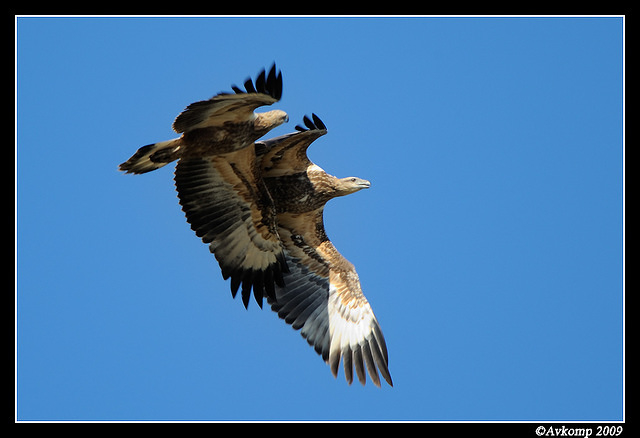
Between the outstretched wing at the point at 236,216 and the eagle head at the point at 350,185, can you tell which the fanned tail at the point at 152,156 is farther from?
the eagle head at the point at 350,185

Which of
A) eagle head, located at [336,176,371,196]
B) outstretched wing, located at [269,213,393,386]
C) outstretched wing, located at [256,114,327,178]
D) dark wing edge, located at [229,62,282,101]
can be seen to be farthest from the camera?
outstretched wing, located at [269,213,393,386]

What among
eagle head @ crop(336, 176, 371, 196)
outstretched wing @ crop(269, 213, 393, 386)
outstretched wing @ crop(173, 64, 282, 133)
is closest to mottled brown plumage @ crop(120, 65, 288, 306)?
outstretched wing @ crop(173, 64, 282, 133)

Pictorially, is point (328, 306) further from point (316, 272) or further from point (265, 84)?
point (265, 84)

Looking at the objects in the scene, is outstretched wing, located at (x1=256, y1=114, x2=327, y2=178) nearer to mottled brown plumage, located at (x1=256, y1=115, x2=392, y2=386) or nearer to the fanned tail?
mottled brown plumage, located at (x1=256, y1=115, x2=392, y2=386)

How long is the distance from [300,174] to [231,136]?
4.80ft

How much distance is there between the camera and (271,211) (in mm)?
11352

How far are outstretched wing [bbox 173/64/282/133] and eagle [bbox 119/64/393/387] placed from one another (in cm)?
1

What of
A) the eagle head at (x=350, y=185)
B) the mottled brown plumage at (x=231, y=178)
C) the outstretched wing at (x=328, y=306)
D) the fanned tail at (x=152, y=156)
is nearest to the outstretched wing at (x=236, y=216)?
the mottled brown plumage at (x=231, y=178)

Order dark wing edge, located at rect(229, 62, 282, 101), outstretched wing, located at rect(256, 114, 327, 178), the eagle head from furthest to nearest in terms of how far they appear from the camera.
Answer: the eagle head, outstretched wing, located at rect(256, 114, 327, 178), dark wing edge, located at rect(229, 62, 282, 101)

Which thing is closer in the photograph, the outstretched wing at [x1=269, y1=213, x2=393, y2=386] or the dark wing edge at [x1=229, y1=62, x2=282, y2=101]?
the dark wing edge at [x1=229, y1=62, x2=282, y2=101]

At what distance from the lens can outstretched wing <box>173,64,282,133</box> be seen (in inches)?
383

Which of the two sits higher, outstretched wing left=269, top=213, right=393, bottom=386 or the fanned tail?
the fanned tail
